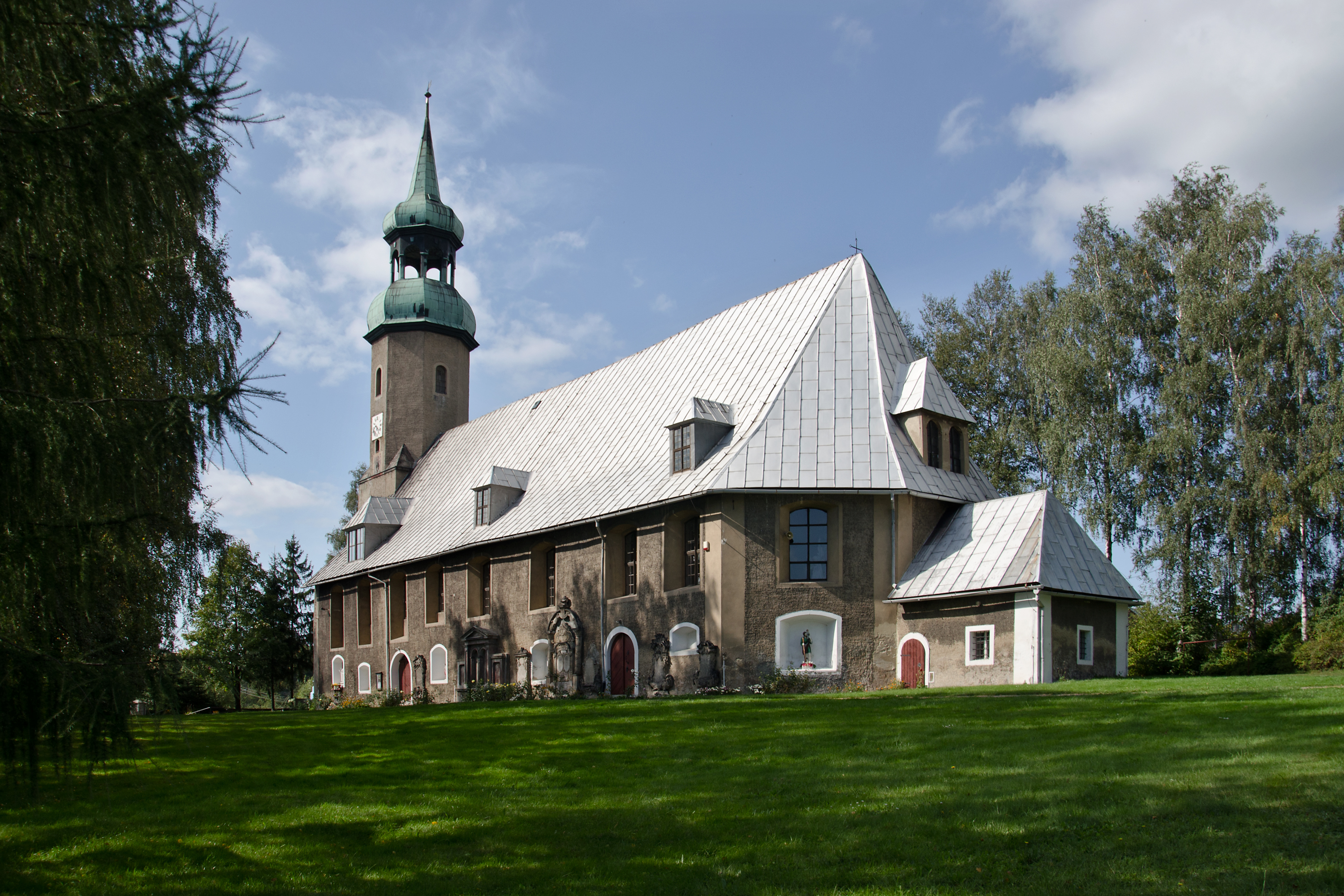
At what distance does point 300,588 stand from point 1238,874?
45.3m

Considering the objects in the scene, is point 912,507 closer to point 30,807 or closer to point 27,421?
point 30,807

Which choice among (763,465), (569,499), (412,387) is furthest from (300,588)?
(763,465)

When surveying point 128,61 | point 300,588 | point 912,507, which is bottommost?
point 300,588

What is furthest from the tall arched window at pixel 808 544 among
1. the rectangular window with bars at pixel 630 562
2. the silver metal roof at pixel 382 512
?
the silver metal roof at pixel 382 512

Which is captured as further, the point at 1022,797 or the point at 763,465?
the point at 763,465

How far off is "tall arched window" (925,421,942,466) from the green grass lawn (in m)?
10.3

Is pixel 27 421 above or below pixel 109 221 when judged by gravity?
below

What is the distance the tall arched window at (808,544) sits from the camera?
24.2 m

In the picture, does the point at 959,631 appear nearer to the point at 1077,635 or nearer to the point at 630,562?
the point at 1077,635

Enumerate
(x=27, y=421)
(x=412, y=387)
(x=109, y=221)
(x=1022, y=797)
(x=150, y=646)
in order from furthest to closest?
(x=412, y=387) → (x=1022, y=797) → (x=150, y=646) → (x=109, y=221) → (x=27, y=421)

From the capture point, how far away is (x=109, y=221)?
6.58 meters

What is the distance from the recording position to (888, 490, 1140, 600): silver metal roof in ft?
71.4

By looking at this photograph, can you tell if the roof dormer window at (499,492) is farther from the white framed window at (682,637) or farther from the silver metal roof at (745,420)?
the white framed window at (682,637)

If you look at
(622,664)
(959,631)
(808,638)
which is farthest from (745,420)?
(959,631)
